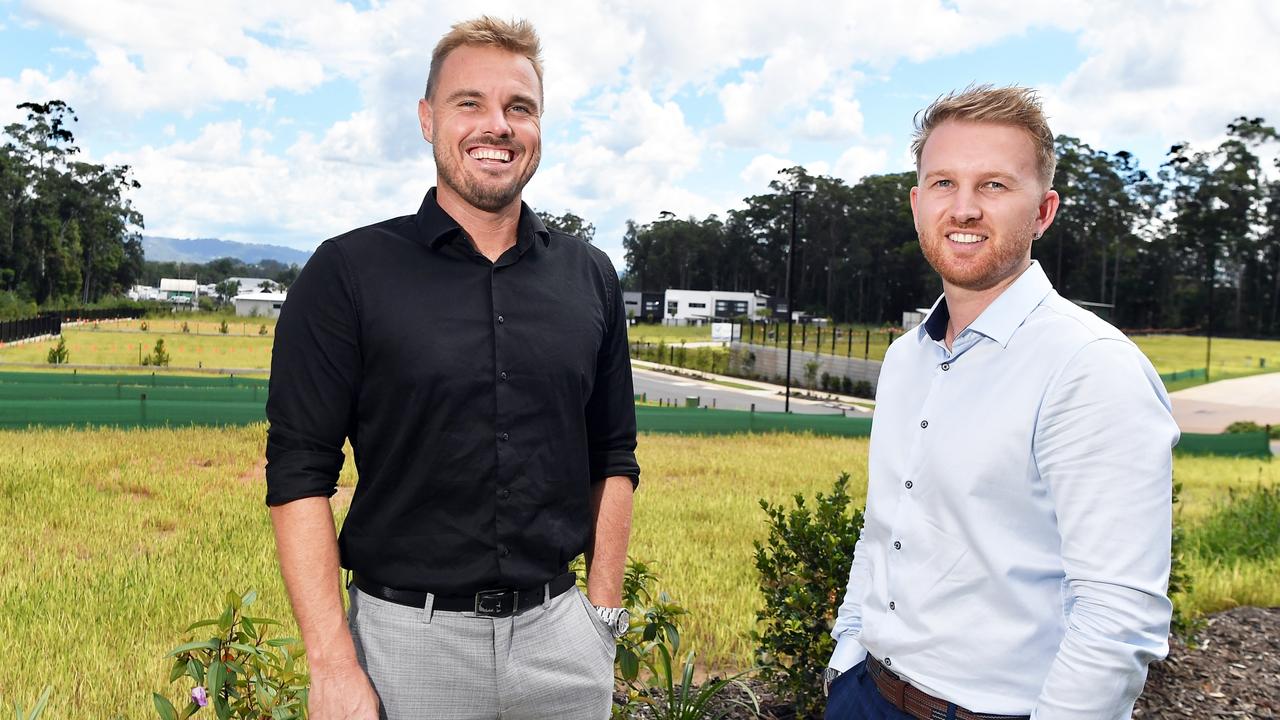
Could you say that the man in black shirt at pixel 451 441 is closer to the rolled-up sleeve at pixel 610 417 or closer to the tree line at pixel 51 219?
the rolled-up sleeve at pixel 610 417

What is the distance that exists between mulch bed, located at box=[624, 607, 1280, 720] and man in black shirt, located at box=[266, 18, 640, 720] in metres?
2.46

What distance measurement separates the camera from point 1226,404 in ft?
118

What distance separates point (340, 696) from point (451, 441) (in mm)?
692

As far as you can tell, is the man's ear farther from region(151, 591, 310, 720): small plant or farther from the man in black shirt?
region(151, 591, 310, 720): small plant

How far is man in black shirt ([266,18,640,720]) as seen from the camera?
7.79ft

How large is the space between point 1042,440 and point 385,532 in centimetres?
165

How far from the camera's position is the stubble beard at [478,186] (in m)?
2.64

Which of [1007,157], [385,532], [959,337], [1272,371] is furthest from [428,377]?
Result: [1272,371]

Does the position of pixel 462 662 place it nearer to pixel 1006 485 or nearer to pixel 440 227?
pixel 440 227

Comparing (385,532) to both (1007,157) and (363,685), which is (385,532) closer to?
(363,685)

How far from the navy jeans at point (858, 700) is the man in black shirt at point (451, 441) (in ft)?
2.20

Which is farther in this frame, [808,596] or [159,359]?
[159,359]

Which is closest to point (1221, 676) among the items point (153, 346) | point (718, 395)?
point (718, 395)

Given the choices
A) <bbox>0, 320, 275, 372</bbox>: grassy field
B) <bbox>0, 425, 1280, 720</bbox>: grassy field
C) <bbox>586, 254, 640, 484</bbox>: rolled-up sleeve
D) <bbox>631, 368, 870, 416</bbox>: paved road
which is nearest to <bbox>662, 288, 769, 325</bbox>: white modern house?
<bbox>0, 320, 275, 372</bbox>: grassy field
